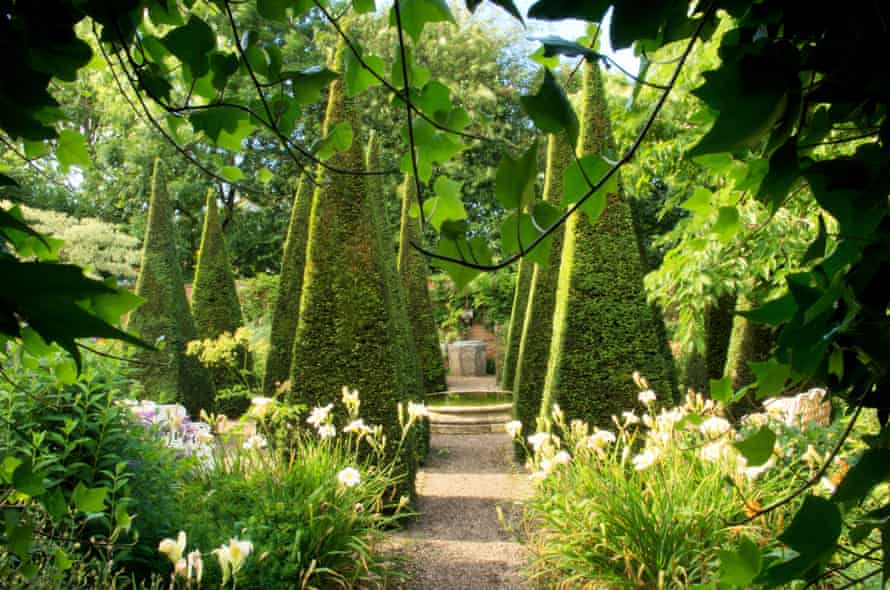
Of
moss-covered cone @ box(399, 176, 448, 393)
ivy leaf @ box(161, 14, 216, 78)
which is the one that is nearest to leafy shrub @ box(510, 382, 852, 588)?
ivy leaf @ box(161, 14, 216, 78)

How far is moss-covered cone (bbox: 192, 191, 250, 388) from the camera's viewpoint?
1252 centimetres

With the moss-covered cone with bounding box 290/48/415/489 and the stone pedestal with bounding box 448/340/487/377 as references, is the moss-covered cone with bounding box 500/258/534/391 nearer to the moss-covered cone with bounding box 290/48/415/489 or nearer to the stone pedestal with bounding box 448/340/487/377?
the stone pedestal with bounding box 448/340/487/377

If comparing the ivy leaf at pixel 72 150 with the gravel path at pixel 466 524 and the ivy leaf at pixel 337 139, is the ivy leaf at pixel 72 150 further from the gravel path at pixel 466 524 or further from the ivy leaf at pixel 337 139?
the gravel path at pixel 466 524

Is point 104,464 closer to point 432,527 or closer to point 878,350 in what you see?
point 432,527

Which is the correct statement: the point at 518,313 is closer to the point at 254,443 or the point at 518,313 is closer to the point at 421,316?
the point at 421,316

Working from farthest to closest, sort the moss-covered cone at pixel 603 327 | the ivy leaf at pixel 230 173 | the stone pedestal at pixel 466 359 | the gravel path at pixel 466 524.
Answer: the stone pedestal at pixel 466 359 < the moss-covered cone at pixel 603 327 < the gravel path at pixel 466 524 < the ivy leaf at pixel 230 173

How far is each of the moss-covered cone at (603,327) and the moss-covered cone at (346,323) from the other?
1.80 meters

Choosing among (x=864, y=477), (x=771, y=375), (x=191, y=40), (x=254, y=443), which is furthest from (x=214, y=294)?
(x=864, y=477)

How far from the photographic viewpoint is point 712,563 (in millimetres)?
3309

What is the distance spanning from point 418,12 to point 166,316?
11.9 meters

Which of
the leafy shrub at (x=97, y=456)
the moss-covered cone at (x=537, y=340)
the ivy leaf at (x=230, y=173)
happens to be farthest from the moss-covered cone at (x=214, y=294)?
the ivy leaf at (x=230, y=173)

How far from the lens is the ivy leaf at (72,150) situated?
93cm

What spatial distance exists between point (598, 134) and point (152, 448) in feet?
18.9

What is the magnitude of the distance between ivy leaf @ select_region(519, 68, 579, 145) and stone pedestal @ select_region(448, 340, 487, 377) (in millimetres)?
17642
